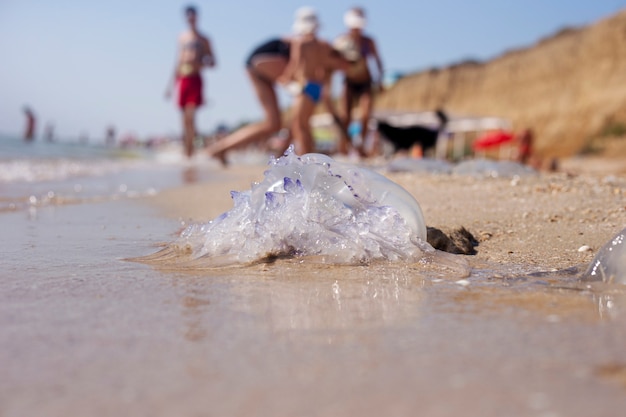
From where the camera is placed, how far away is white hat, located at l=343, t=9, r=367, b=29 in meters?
7.80

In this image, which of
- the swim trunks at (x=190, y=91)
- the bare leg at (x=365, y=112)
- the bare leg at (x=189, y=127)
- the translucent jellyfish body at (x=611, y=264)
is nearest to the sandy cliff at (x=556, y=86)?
the bare leg at (x=365, y=112)

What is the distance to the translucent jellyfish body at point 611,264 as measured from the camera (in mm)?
1607

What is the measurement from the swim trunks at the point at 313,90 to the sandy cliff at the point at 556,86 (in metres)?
17.8

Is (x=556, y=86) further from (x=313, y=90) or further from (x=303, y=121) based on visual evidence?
(x=313, y=90)

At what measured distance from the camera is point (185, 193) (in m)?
4.32

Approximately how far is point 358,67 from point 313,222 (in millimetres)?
5998

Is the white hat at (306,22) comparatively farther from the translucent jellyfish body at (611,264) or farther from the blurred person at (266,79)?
the translucent jellyfish body at (611,264)

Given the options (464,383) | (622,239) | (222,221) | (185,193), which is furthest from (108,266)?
(185,193)

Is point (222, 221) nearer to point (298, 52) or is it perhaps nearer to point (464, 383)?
point (464, 383)

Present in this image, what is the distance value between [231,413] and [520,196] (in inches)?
104

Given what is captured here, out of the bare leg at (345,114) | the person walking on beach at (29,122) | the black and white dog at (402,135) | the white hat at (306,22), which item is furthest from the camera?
the person walking on beach at (29,122)

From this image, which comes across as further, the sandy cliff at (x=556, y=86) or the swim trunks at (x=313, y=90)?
the sandy cliff at (x=556, y=86)

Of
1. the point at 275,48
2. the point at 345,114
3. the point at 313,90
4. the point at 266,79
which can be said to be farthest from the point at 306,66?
the point at 345,114

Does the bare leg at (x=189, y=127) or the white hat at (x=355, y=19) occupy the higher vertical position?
the white hat at (x=355, y=19)
